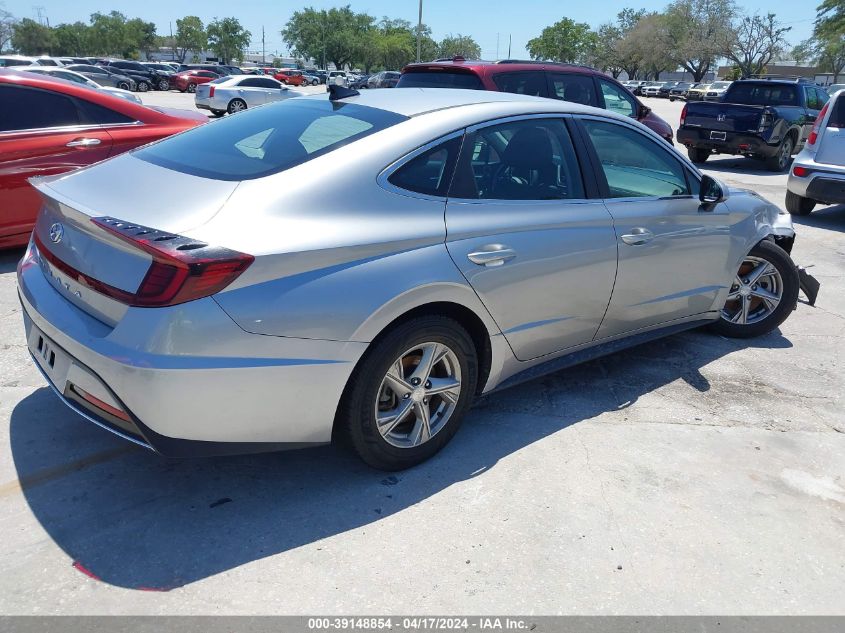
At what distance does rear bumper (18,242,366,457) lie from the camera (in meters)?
2.42

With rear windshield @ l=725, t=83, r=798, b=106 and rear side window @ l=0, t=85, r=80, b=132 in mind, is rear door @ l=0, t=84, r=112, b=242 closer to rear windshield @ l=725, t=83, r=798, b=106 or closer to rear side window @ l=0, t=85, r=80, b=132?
rear side window @ l=0, t=85, r=80, b=132

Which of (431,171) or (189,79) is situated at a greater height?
(431,171)

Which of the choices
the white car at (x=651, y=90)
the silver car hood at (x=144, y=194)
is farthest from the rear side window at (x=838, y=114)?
the white car at (x=651, y=90)

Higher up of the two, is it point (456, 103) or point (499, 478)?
point (456, 103)

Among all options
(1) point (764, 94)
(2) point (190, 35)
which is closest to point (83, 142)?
(1) point (764, 94)

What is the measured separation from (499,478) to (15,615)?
1.93m

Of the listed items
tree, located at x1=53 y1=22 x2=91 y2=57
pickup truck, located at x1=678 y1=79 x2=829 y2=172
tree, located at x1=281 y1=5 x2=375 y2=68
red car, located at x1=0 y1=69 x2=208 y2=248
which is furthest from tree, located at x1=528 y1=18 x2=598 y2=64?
red car, located at x1=0 y1=69 x2=208 y2=248

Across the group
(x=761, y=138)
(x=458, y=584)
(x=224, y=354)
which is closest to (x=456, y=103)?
(x=224, y=354)

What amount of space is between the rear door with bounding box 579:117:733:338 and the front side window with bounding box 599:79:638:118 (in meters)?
5.43

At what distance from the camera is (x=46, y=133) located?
575 centimetres

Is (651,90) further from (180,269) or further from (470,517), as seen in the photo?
(180,269)

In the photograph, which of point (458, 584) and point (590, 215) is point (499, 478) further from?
point (590, 215)

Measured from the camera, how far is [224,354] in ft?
8.07

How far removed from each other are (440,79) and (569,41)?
95177mm
